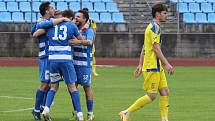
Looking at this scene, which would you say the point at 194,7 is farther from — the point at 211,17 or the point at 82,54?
the point at 82,54

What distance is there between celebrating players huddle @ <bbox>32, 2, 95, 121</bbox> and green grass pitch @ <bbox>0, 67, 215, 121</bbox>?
75cm

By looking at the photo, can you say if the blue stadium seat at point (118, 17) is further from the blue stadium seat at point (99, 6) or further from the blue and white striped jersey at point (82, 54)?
the blue and white striped jersey at point (82, 54)

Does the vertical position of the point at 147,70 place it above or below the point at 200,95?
above

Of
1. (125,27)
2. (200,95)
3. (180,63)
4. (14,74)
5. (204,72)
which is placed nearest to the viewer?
(200,95)

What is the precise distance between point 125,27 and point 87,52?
22.2m

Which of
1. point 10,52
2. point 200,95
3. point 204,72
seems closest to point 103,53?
point 10,52

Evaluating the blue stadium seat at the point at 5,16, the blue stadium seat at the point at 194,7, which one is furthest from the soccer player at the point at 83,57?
the blue stadium seat at the point at 194,7

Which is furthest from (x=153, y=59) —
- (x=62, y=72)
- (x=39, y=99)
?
(x=39, y=99)

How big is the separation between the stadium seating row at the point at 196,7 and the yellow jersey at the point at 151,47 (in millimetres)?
26133

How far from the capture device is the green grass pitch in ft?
47.1

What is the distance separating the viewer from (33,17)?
35469 mm

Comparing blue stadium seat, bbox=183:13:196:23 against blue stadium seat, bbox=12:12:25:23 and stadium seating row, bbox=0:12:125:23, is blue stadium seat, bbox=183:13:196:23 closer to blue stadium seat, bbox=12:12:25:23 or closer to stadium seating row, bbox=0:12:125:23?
stadium seating row, bbox=0:12:125:23

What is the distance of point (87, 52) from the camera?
45.0ft

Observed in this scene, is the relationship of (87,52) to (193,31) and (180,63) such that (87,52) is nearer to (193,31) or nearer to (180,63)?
(180,63)
